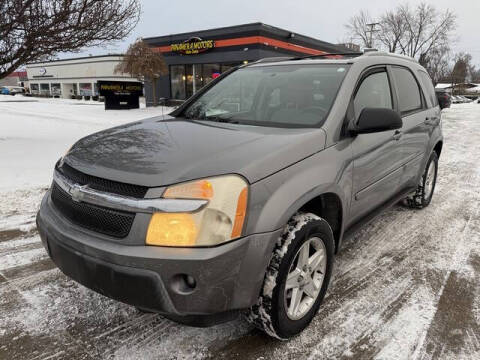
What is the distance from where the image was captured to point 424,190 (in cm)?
465

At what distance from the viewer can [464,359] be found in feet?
7.22

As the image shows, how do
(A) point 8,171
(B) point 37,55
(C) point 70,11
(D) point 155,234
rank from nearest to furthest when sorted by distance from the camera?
1. (D) point 155,234
2. (A) point 8,171
3. (C) point 70,11
4. (B) point 37,55

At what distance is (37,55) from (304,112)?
8495mm

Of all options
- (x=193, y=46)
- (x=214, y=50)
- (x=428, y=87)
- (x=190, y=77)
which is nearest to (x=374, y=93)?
(x=428, y=87)

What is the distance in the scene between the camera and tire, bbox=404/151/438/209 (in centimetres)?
459

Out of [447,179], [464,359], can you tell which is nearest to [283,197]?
[464,359]

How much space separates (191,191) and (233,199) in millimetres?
212

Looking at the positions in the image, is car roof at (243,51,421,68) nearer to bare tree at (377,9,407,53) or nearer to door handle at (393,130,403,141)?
door handle at (393,130,403,141)

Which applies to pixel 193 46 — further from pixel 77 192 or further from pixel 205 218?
pixel 205 218

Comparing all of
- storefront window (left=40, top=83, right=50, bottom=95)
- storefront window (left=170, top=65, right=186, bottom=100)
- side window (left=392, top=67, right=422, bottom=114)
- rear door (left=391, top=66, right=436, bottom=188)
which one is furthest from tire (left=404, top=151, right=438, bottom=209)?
storefront window (left=40, top=83, right=50, bottom=95)

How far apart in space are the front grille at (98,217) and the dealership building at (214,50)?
22.1 m

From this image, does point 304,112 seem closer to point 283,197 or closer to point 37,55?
point 283,197

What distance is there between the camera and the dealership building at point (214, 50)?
23.8 metres

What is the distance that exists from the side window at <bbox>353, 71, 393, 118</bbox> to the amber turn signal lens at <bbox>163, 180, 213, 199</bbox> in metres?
1.53
